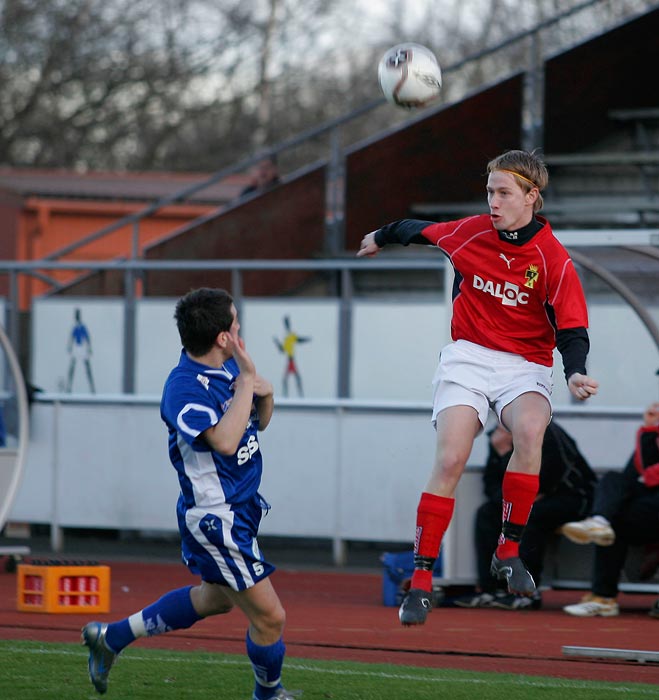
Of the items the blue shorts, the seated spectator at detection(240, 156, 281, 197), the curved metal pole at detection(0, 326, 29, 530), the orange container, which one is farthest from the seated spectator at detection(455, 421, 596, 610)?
the seated spectator at detection(240, 156, 281, 197)

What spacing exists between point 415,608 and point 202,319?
5.28 ft

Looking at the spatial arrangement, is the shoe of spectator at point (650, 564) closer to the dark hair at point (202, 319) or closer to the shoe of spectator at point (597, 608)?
the shoe of spectator at point (597, 608)

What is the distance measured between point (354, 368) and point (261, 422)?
265 inches

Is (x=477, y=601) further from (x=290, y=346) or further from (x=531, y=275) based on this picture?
(x=531, y=275)

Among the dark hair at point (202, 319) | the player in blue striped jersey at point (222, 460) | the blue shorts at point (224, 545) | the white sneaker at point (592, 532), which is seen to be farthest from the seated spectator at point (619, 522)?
the dark hair at point (202, 319)

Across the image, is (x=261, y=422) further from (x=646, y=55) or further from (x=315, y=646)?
(x=646, y=55)

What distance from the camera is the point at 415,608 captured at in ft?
20.8

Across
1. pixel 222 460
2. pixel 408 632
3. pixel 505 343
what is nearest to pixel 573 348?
pixel 505 343

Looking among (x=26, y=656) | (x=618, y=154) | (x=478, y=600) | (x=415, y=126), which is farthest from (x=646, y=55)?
(x=26, y=656)

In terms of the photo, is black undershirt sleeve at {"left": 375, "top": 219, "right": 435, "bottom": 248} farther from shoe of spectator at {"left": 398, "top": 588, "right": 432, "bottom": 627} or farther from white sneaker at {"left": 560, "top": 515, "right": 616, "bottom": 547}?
white sneaker at {"left": 560, "top": 515, "right": 616, "bottom": 547}

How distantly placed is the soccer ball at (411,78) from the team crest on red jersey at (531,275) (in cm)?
120

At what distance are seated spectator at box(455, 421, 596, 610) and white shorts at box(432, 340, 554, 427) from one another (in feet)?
12.1

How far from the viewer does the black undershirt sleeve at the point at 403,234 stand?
688 cm

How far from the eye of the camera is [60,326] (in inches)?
535
